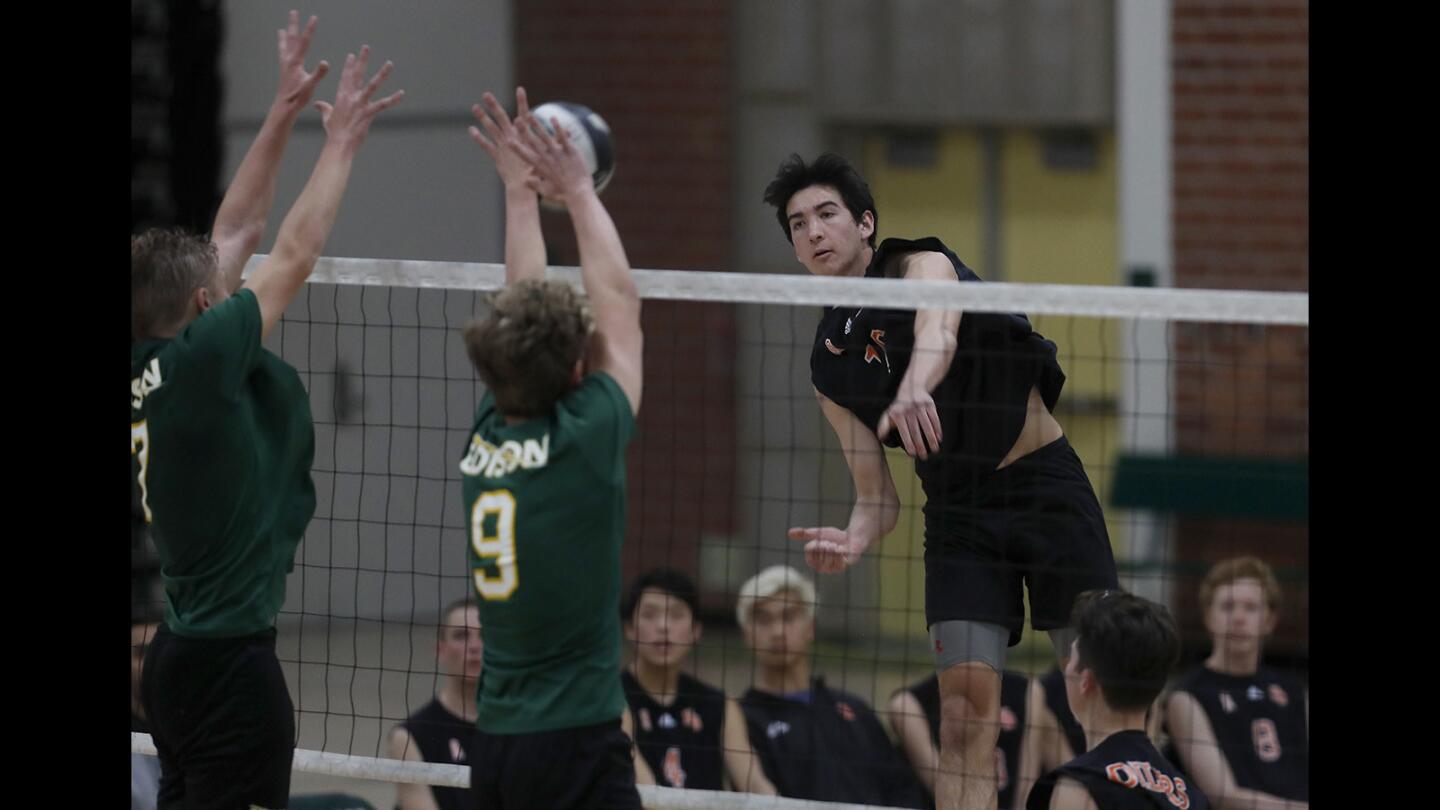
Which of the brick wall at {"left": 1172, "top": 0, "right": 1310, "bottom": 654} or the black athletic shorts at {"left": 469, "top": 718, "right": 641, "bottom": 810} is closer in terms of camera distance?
the black athletic shorts at {"left": 469, "top": 718, "right": 641, "bottom": 810}

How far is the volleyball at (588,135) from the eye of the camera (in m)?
5.51

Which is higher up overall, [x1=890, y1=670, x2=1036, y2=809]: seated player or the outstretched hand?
the outstretched hand

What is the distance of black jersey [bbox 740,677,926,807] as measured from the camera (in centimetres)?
687

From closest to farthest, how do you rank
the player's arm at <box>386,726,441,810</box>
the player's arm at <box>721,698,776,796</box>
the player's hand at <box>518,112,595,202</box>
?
1. the player's hand at <box>518,112,595,202</box>
2. the player's arm at <box>386,726,441,810</box>
3. the player's arm at <box>721,698,776,796</box>

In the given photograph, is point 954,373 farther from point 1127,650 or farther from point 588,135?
point 588,135

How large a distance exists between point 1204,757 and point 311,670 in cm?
552

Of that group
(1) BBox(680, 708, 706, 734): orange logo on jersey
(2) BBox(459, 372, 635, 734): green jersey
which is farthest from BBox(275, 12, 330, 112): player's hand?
(1) BBox(680, 708, 706, 734): orange logo on jersey

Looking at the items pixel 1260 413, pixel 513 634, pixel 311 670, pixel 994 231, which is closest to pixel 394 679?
pixel 311 670

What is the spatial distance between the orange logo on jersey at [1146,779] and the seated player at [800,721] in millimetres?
2040

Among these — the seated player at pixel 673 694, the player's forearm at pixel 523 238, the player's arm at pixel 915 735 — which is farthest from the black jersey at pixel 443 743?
the player's forearm at pixel 523 238

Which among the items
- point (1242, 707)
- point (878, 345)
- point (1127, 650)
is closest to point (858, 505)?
point (878, 345)

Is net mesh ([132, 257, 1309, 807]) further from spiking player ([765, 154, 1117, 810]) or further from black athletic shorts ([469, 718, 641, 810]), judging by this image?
black athletic shorts ([469, 718, 641, 810])

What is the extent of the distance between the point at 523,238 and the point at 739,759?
3012 mm

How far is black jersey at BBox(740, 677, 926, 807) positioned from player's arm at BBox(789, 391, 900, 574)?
Result: 5.15 feet
